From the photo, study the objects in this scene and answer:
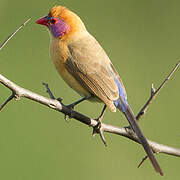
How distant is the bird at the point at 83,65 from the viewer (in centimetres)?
405

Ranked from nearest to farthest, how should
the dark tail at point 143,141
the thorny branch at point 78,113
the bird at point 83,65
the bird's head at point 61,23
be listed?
the thorny branch at point 78,113
the dark tail at point 143,141
the bird at point 83,65
the bird's head at point 61,23

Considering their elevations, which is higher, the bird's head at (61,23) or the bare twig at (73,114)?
the bird's head at (61,23)

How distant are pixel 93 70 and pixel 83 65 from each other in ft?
0.31

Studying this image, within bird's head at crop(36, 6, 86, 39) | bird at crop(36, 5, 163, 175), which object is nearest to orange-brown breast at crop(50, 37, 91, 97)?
bird at crop(36, 5, 163, 175)

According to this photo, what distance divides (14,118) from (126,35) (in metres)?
1.91

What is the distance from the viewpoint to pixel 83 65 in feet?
13.7

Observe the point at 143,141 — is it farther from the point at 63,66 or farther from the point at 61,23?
the point at 61,23

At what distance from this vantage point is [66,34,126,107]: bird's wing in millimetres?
4055

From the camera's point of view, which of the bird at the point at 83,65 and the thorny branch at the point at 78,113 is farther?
the bird at the point at 83,65

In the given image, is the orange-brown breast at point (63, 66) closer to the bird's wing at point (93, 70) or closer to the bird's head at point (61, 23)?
the bird's wing at point (93, 70)

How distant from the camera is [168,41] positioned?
6.53 m

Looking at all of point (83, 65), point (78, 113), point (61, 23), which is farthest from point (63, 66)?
point (78, 113)

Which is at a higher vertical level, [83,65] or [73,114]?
[83,65]

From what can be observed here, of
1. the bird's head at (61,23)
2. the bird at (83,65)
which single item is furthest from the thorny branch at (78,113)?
the bird's head at (61,23)
